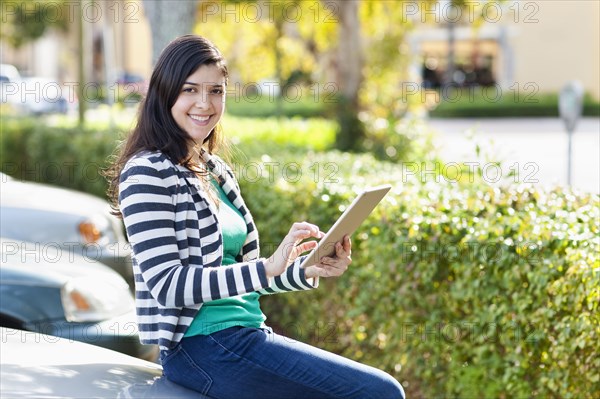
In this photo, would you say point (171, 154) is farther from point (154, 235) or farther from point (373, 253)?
point (373, 253)

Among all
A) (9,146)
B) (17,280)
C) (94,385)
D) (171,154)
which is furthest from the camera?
(9,146)

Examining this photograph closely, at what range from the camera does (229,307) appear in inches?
113

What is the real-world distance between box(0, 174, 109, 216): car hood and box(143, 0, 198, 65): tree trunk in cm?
157

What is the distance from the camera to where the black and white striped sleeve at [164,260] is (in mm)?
2717

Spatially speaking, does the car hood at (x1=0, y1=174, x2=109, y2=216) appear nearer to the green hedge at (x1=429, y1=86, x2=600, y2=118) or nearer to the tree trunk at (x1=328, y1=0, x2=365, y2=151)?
the tree trunk at (x1=328, y1=0, x2=365, y2=151)

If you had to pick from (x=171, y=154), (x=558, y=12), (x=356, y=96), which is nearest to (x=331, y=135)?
(x=356, y=96)

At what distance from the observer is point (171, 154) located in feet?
9.65

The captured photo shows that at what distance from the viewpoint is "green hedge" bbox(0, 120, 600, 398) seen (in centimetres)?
392

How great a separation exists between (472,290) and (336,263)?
Answer: 154 cm

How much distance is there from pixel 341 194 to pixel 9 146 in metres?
8.52

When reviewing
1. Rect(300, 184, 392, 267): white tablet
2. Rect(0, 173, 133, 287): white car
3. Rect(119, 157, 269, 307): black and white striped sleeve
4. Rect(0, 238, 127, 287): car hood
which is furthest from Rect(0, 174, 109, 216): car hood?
Rect(300, 184, 392, 267): white tablet

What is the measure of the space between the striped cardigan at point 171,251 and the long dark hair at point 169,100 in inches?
2.9

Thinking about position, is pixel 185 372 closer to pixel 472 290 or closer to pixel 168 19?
pixel 472 290

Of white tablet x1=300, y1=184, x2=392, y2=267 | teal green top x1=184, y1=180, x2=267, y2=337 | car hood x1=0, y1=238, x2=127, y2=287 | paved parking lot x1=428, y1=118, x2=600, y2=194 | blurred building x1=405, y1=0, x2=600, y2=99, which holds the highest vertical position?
blurred building x1=405, y1=0, x2=600, y2=99
